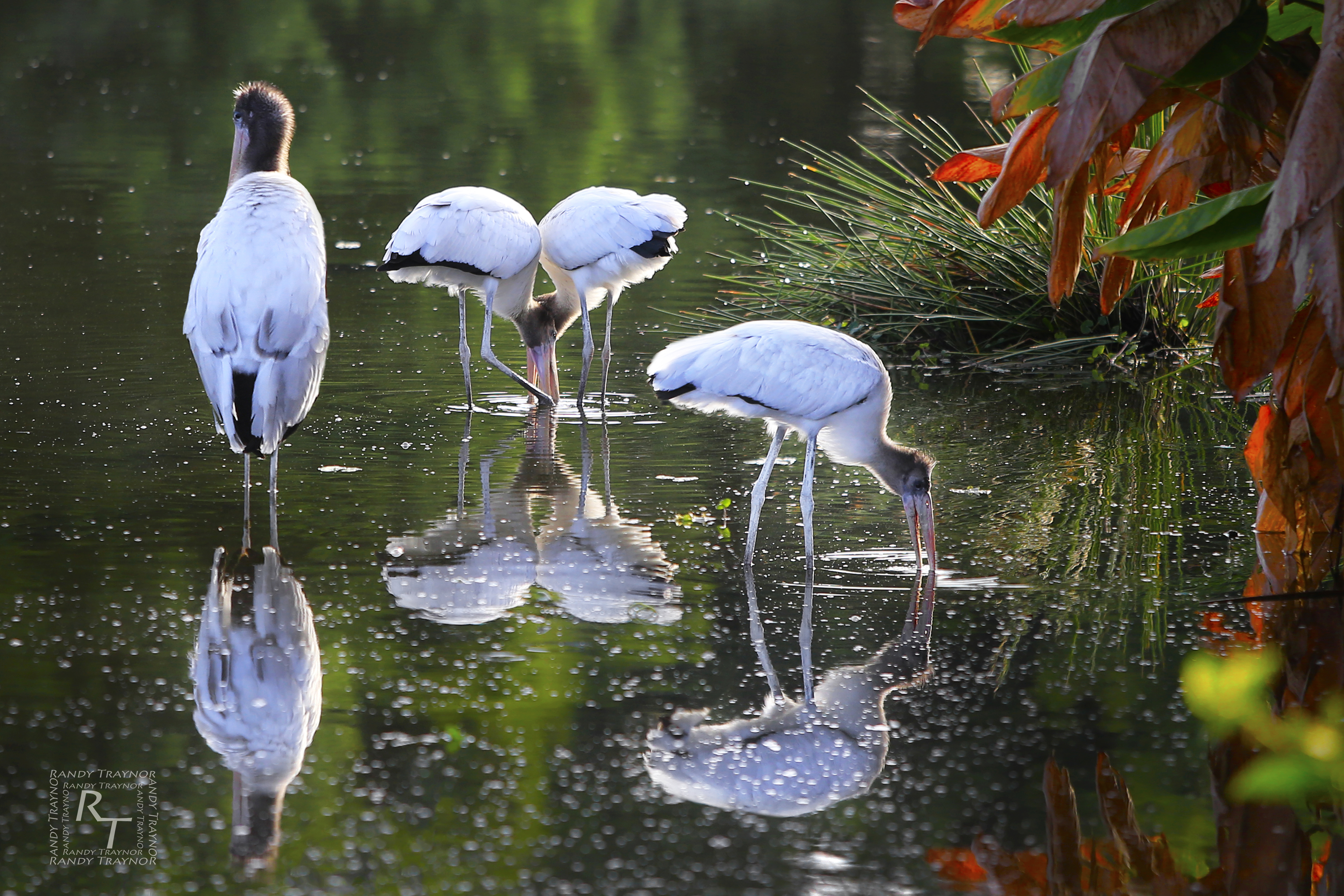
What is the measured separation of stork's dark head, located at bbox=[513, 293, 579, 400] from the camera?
874cm

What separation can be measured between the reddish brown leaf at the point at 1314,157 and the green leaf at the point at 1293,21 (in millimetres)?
861

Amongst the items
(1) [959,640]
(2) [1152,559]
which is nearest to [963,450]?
(2) [1152,559]

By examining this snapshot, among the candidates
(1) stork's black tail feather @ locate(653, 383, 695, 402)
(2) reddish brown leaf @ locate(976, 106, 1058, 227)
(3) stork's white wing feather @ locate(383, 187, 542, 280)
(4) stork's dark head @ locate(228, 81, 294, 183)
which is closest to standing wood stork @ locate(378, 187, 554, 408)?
(3) stork's white wing feather @ locate(383, 187, 542, 280)

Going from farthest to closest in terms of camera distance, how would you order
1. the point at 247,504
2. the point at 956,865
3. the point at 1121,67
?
the point at 247,504
the point at 1121,67
the point at 956,865

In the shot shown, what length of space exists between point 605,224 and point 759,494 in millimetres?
3286

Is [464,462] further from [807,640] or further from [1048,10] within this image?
[1048,10]

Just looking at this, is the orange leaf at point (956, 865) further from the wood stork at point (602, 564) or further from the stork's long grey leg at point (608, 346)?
the stork's long grey leg at point (608, 346)

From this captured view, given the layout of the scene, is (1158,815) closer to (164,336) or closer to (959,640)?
(959,640)

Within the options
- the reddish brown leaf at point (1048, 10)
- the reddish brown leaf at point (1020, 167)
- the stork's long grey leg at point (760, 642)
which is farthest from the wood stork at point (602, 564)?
the reddish brown leaf at point (1048, 10)

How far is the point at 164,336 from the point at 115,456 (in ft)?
8.74

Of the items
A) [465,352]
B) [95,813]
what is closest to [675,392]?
[95,813]

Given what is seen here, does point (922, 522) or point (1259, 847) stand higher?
point (922, 522)

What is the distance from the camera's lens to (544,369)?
8766 mm

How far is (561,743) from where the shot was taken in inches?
160
